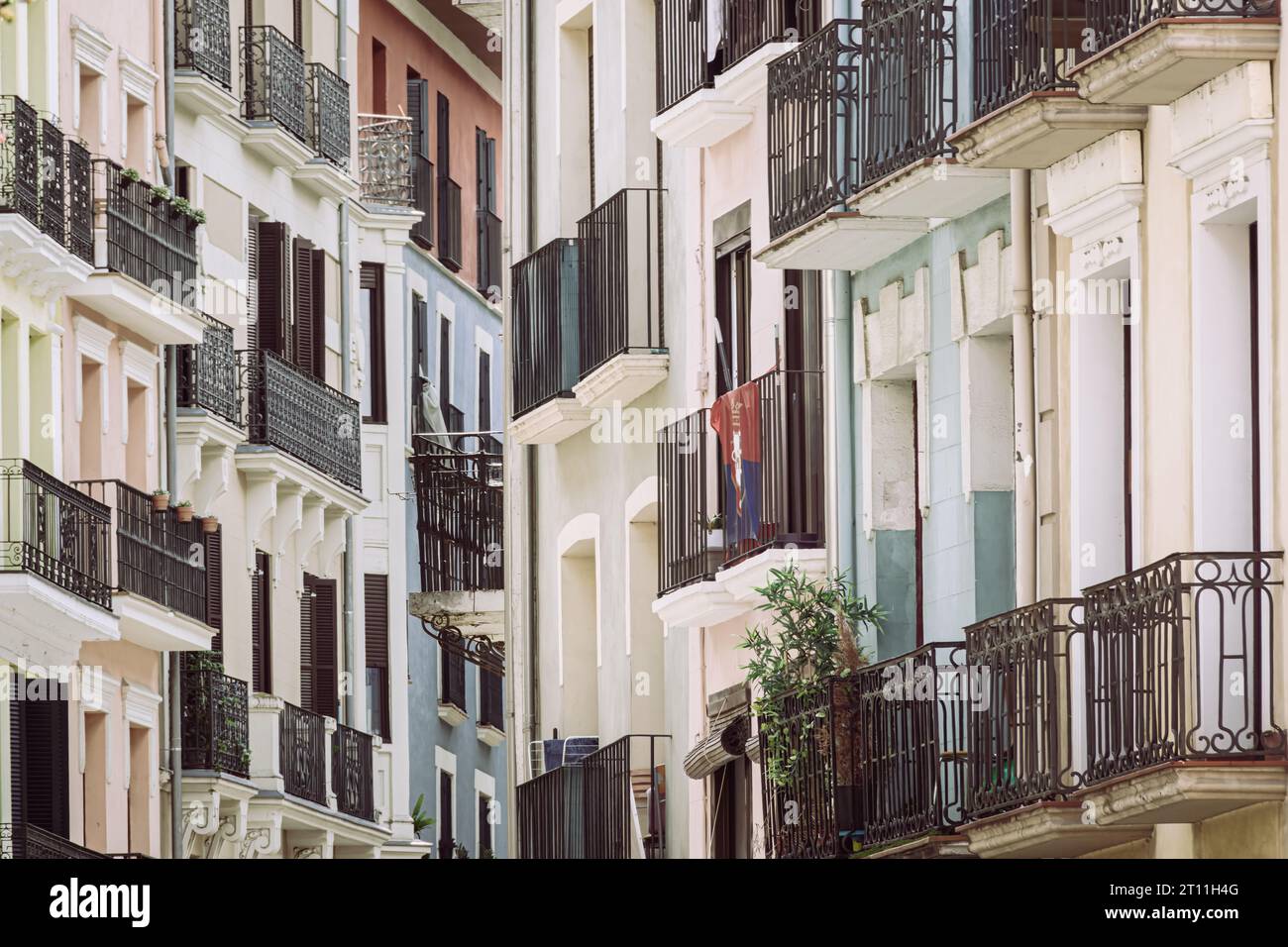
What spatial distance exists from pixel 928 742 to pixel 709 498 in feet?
19.5

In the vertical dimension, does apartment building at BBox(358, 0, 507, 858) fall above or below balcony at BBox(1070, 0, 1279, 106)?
above

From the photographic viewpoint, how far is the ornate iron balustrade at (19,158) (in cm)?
4397

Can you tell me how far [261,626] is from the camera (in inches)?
2168

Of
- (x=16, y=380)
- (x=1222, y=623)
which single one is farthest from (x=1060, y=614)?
(x=16, y=380)

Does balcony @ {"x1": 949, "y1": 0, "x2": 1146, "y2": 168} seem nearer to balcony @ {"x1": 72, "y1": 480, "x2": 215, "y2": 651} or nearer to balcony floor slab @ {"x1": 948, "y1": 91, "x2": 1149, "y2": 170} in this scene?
balcony floor slab @ {"x1": 948, "y1": 91, "x2": 1149, "y2": 170}

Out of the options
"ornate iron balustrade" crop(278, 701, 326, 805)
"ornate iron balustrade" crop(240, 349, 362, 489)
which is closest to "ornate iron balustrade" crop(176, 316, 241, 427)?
"ornate iron balustrade" crop(240, 349, 362, 489)

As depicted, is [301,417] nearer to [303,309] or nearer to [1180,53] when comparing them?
[303,309]

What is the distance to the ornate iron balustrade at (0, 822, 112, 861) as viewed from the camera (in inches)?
1716

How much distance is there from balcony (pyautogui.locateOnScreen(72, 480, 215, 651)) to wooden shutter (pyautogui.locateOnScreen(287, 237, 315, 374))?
261 inches

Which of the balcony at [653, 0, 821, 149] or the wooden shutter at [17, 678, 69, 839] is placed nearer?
the balcony at [653, 0, 821, 149]

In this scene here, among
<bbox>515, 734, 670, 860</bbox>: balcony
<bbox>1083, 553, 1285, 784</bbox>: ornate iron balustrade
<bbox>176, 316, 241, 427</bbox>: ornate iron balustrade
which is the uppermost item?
<bbox>176, 316, 241, 427</bbox>: ornate iron balustrade

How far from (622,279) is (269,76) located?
16.3 m
